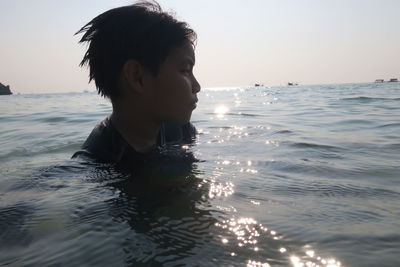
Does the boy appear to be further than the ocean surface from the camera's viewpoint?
Yes

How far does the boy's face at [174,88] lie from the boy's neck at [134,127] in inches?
6.5

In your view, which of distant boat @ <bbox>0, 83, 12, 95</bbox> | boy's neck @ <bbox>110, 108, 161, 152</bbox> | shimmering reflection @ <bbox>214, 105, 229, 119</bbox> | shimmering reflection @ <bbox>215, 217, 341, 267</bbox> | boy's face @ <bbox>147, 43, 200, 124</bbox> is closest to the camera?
shimmering reflection @ <bbox>215, 217, 341, 267</bbox>

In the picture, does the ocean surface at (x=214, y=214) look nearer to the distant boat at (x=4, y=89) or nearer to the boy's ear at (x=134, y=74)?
the boy's ear at (x=134, y=74)

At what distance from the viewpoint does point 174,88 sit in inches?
104

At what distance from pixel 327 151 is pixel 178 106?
1.84 meters

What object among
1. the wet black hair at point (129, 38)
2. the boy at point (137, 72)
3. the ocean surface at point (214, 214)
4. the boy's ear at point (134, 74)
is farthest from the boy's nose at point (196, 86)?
the ocean surface at point (214, 214)

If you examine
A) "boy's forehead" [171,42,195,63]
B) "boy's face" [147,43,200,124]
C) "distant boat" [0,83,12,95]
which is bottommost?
"distant boat" [0,83,12,95]

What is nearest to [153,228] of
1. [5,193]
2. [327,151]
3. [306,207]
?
[306,207]

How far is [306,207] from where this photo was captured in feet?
5.96

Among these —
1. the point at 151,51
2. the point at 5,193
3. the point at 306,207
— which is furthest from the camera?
the point at 151,51

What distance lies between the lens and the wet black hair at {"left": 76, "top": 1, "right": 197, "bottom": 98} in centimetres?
265

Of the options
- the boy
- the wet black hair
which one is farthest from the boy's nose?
the wet black hair

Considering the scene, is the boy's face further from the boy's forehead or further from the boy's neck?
the boy's neck

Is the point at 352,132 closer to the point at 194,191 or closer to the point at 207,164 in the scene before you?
the point at 207,164
